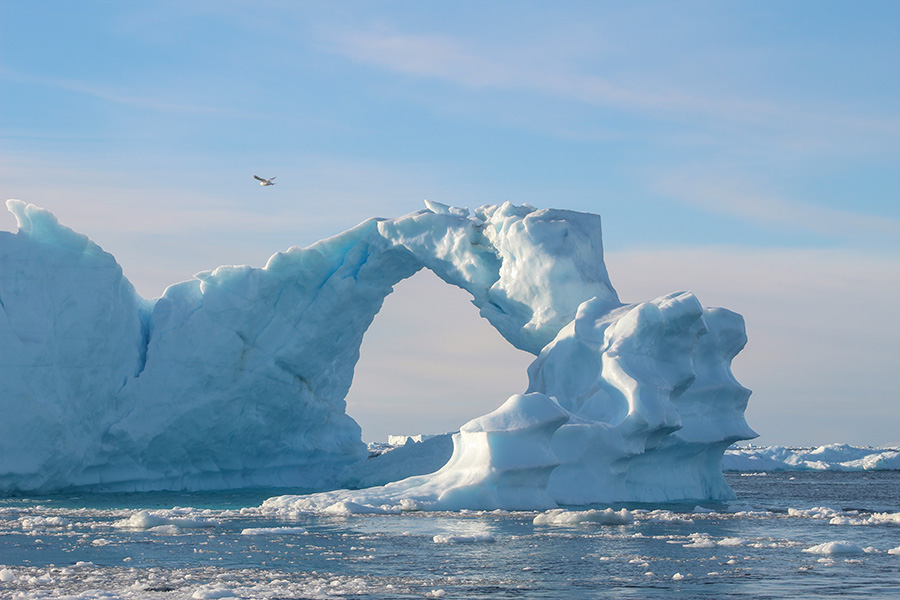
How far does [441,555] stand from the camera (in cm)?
1325

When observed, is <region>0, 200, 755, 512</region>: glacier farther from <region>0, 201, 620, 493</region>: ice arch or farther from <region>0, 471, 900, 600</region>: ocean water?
<region>0, 471, 900, 600</region>: ocean water

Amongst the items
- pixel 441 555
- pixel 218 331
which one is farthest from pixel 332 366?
pixel 441 555

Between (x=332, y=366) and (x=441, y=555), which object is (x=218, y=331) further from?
(x=441, y=555)

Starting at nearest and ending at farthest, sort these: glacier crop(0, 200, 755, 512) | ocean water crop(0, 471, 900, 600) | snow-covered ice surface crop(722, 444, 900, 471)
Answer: ocean water crop(0, 471, 900, 600) → glacier crop(0, 200, 755, 512) → snow-covered ice surface crop(722, 444, 900, 471)

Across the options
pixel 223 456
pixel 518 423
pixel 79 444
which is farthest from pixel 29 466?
pixel 518 423

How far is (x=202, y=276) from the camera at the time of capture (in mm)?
25594

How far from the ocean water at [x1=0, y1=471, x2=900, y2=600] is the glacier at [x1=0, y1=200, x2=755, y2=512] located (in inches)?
73.5

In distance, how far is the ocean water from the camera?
421 inches

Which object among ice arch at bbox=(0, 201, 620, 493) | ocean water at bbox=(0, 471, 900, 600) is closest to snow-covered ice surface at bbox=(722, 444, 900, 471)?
ice arch at bbox=(0, 201, 620, 493)

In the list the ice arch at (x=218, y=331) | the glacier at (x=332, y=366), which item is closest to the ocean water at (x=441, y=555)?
the glacier at (x=332, y=366)

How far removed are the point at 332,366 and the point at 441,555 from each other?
15.5 meters

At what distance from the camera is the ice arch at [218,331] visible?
22.9 meters

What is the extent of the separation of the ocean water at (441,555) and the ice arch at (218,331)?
3.39 metres

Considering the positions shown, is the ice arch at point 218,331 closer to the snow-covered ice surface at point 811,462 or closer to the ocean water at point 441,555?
the ocean water at point 441,555
